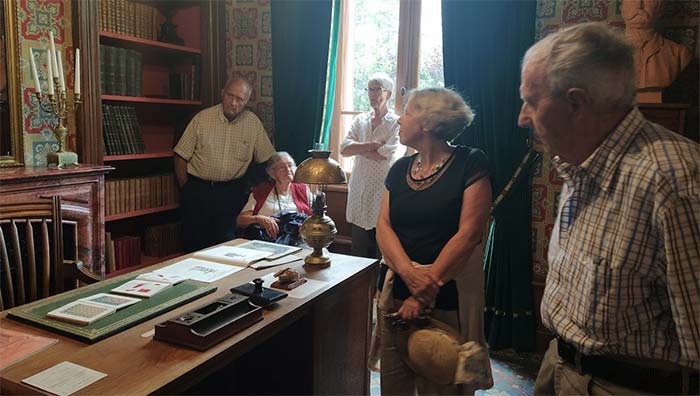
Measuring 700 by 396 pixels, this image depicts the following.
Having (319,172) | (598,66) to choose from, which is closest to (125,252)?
(319,172)

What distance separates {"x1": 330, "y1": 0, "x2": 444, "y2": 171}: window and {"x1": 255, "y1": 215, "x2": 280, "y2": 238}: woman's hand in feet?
3.26

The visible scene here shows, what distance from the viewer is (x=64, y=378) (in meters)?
1.21

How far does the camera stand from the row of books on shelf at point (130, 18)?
3697 millimetres

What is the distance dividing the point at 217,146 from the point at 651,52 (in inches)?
109

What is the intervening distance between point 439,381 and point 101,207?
2189mm

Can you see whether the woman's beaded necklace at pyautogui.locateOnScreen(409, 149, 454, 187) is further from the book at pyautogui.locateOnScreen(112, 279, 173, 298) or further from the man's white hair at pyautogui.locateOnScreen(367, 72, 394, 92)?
the man's white hair at pyautogui.locateOnScreen(367, 72, 394, 92)

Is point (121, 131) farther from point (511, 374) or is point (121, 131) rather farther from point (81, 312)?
point (511, 374)

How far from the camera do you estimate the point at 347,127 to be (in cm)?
413

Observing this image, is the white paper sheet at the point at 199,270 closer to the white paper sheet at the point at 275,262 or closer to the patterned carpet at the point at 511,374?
the white paper sheet at the point at 275,262

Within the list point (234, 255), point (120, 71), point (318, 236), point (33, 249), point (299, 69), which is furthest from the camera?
point (299, 69)

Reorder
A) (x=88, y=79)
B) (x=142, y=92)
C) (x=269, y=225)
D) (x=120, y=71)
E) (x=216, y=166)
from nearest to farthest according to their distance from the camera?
(x=269, y=225) → (x=88, y=79) → (x=120, y=71) → (x=216, y=166) → (x=142, y=92)

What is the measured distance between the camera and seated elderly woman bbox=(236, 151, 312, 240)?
3.41 m

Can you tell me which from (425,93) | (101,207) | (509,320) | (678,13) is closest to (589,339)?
(425,93)

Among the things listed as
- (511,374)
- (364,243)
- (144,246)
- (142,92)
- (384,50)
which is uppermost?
(384,50)
